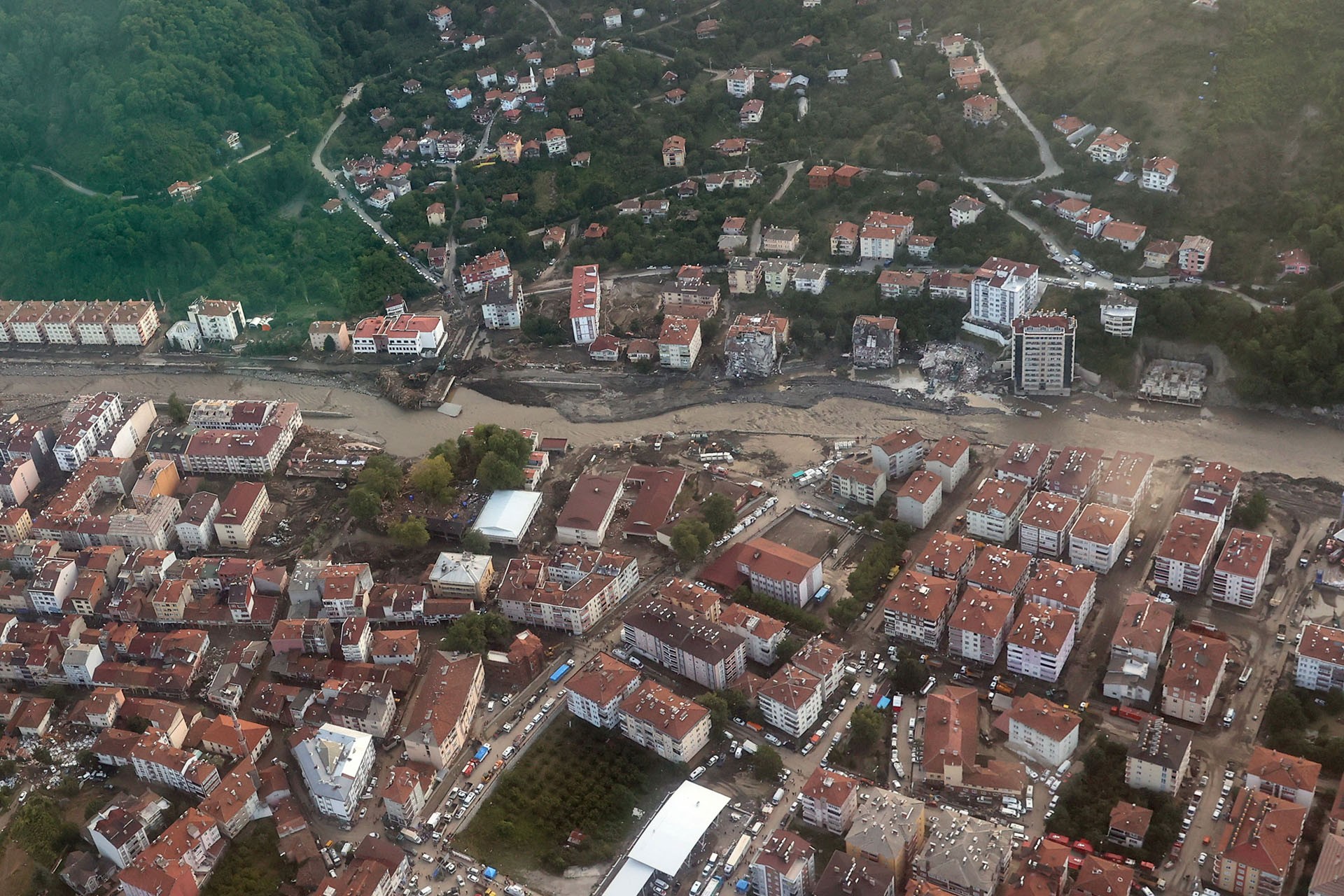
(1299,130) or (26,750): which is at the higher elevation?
(1299,130)

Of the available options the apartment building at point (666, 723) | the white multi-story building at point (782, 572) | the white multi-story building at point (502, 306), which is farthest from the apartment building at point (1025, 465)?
the white multi-story building at point (502, 306)

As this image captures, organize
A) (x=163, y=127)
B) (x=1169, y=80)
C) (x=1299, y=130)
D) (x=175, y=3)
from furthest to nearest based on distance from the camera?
(x=175, y=3), (x=163, y=127), (x=1169, y=80), (x=1299, y=130)

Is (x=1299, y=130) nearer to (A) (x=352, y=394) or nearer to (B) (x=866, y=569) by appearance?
(B) (x=866, y=569)

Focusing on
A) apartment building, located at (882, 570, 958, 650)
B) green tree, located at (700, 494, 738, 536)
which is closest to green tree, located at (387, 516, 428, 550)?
green tree, located at (700, 494, 738, 536)

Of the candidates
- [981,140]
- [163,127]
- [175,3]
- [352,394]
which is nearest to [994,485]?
[981,140]

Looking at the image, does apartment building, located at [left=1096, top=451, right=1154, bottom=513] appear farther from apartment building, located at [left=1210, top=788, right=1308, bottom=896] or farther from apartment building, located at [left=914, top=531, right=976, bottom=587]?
apartment building, located at [left=1210, top=788, right=1308, bottom=896]

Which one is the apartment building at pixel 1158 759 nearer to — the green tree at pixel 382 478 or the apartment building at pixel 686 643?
the apartment building at pixel 686 643

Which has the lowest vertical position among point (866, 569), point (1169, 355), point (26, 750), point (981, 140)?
point (26, 750)
